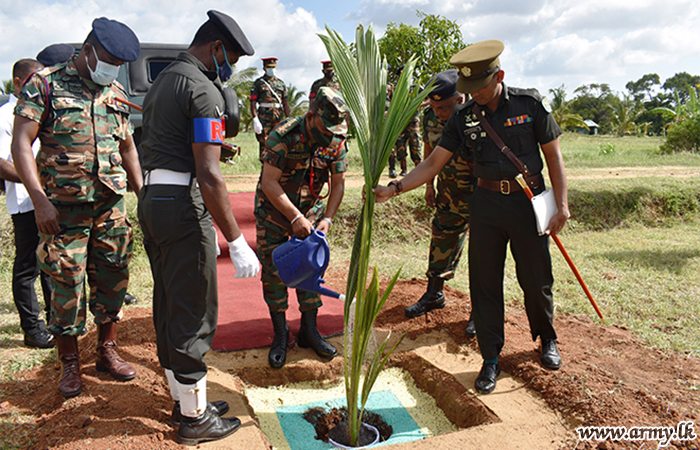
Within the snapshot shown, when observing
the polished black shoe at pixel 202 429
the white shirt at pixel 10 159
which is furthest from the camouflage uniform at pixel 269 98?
the polished black shoe at pixel 202 429

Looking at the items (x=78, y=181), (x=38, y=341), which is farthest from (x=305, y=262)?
(x=38, y=341)

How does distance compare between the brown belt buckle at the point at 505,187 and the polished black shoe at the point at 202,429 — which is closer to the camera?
the polished black shoe at the point at 202,429

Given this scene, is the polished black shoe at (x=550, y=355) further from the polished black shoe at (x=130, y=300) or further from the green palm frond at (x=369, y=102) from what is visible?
the polished black shoe at (x=130, y=300)

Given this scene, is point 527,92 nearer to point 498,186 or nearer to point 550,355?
point 498,186

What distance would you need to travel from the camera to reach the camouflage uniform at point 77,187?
→ 99.2 inches

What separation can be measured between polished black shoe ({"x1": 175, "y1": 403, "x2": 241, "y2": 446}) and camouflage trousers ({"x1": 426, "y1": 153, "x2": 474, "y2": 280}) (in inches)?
81.3

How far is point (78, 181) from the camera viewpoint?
2.56 metres

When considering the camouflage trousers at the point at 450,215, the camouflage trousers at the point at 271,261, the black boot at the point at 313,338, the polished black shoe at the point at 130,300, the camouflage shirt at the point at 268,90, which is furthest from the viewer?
the camouflage shirt at the point at 268,90

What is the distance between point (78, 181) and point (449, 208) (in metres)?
2.48

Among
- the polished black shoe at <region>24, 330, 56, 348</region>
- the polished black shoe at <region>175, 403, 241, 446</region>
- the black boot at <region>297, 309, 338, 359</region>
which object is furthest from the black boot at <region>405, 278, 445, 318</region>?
the polished black shoe at <region>24, 330, 56, 348</region>

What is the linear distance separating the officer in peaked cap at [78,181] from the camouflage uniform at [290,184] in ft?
2.73

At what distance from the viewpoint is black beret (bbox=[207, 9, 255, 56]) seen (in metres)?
2.12

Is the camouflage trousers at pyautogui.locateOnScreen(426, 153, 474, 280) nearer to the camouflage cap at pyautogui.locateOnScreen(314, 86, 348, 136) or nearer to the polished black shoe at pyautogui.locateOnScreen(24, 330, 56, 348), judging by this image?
the camouflage cap at pyautogui.locateOnScreen(314, 86, 348, 136)

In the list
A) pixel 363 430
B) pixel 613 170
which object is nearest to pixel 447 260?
pixel 363 430
